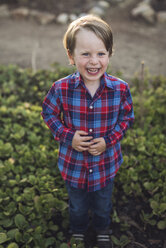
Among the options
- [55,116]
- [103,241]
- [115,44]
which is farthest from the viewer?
[115,44]

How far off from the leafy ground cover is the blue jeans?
0.47 feet

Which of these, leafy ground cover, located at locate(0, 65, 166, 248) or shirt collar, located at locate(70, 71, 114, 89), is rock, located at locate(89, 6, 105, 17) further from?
shirt collar, located at locate(70, 71, 114, 89)

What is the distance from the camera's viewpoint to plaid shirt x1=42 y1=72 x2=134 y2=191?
1.59 m

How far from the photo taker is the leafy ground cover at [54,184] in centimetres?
202

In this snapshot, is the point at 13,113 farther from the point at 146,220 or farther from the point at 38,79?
the point at 146,220

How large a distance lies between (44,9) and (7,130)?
5.80 metres

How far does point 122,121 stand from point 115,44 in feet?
14.1

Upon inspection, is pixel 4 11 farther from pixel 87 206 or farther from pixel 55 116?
pixel 87 206

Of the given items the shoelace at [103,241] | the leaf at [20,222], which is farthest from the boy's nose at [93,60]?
the shoelace at [103,241]

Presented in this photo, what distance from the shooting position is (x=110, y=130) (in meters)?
1.71

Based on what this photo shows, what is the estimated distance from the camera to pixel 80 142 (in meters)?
1.58

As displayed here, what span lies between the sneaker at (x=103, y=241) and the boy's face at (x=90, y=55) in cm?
125

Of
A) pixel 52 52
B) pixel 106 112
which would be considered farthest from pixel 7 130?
pixel 52 52

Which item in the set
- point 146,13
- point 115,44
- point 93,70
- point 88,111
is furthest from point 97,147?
point 146,13
